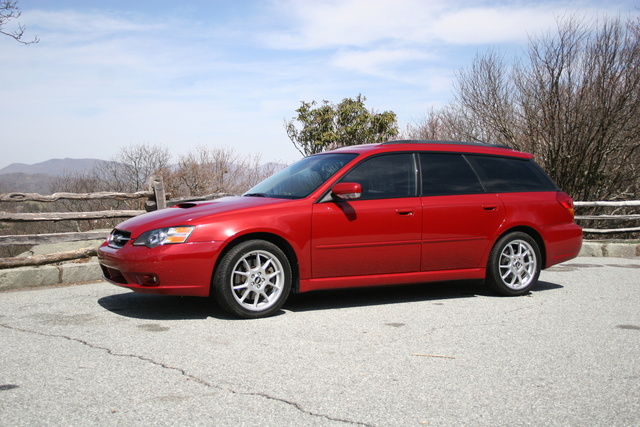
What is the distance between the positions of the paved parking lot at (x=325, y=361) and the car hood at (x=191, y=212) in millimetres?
852

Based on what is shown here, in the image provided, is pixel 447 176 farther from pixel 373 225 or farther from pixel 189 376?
pixel 189 376

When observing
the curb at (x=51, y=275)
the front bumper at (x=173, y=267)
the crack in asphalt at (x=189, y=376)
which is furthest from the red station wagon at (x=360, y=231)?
the curb at (x=51, y=275)

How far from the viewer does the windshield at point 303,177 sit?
20.4ft

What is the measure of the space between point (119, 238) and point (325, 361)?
2.62 meters

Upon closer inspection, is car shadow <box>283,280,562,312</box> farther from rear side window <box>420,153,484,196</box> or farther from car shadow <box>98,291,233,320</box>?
rear side window <box>420,153,484,196</box>

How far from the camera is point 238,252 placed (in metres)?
5.55

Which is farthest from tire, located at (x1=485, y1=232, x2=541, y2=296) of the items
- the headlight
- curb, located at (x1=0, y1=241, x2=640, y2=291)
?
curb, located at (x1=0, y1=241, x2=640, y2=291)

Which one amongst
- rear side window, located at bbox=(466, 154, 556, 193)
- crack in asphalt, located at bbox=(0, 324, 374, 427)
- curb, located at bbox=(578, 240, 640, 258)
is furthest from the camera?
curb, located at bbox=(578, 240, 640, 258)

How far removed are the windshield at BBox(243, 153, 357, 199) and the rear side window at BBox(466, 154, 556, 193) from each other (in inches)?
62.9

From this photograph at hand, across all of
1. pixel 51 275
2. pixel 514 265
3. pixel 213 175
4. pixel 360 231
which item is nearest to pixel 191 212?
pixel 360 231

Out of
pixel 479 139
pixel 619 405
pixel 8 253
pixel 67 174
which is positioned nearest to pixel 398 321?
pixel 619 405

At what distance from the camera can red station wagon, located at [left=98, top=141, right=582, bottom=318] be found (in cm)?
552

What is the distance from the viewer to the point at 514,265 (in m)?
6.97

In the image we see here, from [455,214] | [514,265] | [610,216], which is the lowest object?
[514,265]
